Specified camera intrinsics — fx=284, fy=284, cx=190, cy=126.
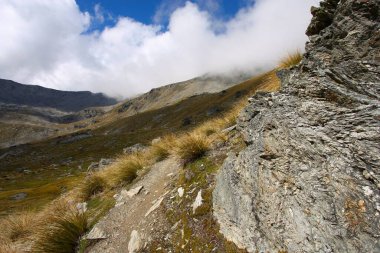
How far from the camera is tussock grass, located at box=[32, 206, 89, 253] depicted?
9484mm

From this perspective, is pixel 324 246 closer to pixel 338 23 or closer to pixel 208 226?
pixel 208 226

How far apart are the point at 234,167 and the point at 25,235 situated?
9556 mm

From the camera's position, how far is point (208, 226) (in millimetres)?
7879

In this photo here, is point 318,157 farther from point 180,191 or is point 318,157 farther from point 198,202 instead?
point 180,191

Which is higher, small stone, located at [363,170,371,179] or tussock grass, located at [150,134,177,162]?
small stone, located at [363,170,371,179]

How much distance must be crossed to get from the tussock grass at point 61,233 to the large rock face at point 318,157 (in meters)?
5.46

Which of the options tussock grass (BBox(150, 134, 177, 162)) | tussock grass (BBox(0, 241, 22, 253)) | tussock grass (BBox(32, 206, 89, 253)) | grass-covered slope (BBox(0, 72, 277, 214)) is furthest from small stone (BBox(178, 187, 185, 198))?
grass-covered slope (BBox(0, 72, 277, 214))

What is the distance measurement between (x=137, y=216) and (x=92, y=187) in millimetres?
5662

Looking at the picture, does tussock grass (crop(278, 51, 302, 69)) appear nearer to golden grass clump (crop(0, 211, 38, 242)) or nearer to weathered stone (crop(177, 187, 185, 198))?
weathered stone (crop(177, 187, 185, 198))

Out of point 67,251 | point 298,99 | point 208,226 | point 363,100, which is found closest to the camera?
point 363,100

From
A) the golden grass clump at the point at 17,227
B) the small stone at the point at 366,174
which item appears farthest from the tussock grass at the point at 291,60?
the golden grass clump at the point at 17,227

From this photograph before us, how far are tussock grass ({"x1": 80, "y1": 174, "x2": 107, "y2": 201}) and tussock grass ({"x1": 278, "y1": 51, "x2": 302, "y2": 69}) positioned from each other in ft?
33.7

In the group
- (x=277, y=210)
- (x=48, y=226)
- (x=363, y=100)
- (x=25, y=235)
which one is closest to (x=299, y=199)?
(x=277, y=210)

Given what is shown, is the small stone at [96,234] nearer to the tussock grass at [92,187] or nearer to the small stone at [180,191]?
the small stone at [180,191]
